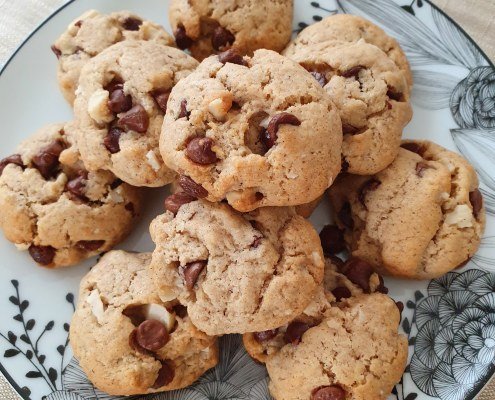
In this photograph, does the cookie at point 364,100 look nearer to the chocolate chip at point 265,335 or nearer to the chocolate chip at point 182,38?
the chocolate chip at point 182,38

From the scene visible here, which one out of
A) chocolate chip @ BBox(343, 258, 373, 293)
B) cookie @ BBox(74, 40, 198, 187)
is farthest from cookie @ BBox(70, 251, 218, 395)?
chocolate chip @ BBox(343, 258, 373, 293)

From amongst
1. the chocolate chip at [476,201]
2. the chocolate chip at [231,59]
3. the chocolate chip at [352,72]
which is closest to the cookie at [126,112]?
the chocolate chip at [231,59]

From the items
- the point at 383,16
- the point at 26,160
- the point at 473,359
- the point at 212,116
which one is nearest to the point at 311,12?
the point at 383,16

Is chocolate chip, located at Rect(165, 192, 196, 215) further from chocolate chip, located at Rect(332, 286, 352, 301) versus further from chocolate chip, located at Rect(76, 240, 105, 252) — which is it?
chocolate chip, located at Rect(332, 286, 352, 301)

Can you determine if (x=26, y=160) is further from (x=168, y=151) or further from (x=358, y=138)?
(x=358, y=138)

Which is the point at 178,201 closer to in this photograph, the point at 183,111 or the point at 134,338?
the point at 183,111

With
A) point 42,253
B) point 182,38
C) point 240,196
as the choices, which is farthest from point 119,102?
point 42,253

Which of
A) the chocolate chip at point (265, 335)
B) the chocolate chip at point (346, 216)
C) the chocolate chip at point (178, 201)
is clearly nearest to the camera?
the chocolate chip at point (178, 201)
